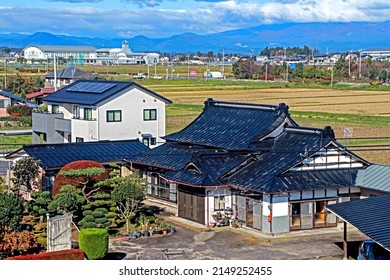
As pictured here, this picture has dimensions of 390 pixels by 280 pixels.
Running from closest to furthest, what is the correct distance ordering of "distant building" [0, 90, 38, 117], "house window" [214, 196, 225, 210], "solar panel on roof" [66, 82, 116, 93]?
"house window" [214, 196, 225, 210]
"solar panel on roof" [66, 82, 116, 93]
"distant building" [0, 90, 38, 117]

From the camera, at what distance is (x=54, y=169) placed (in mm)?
23516

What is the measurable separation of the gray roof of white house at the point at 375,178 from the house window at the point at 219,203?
158 inches

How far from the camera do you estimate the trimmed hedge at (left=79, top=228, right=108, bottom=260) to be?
15.6 metres

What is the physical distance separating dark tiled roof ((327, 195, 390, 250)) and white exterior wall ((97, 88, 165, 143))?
51.0 ft

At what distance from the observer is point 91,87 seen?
3172 cm

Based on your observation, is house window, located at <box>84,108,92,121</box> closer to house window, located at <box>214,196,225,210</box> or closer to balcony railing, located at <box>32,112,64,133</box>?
balcony railing, located at <box>32,112,64,133</box>

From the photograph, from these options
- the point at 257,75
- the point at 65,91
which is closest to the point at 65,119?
the point at 65,91

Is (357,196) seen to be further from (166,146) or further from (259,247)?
(166,146)

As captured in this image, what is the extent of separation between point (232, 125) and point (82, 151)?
5674 millimetres

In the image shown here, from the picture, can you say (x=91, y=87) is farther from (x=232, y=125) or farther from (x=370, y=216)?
(x=370, y=216)

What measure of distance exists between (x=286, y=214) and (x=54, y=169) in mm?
8672

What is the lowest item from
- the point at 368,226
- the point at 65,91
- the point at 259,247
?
the point at 259,247

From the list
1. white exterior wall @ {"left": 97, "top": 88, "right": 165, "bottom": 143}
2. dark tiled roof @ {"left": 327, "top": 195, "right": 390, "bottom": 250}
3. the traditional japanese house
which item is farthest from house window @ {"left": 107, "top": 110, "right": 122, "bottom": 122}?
dark tiled roof @ {"left": 327, "top": 195, "right": 390, "bottom": 250}

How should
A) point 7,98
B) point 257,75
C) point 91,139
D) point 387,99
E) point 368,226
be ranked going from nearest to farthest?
point 368,226
point 91,139
point 7,98
point 387,99
point 257,75
